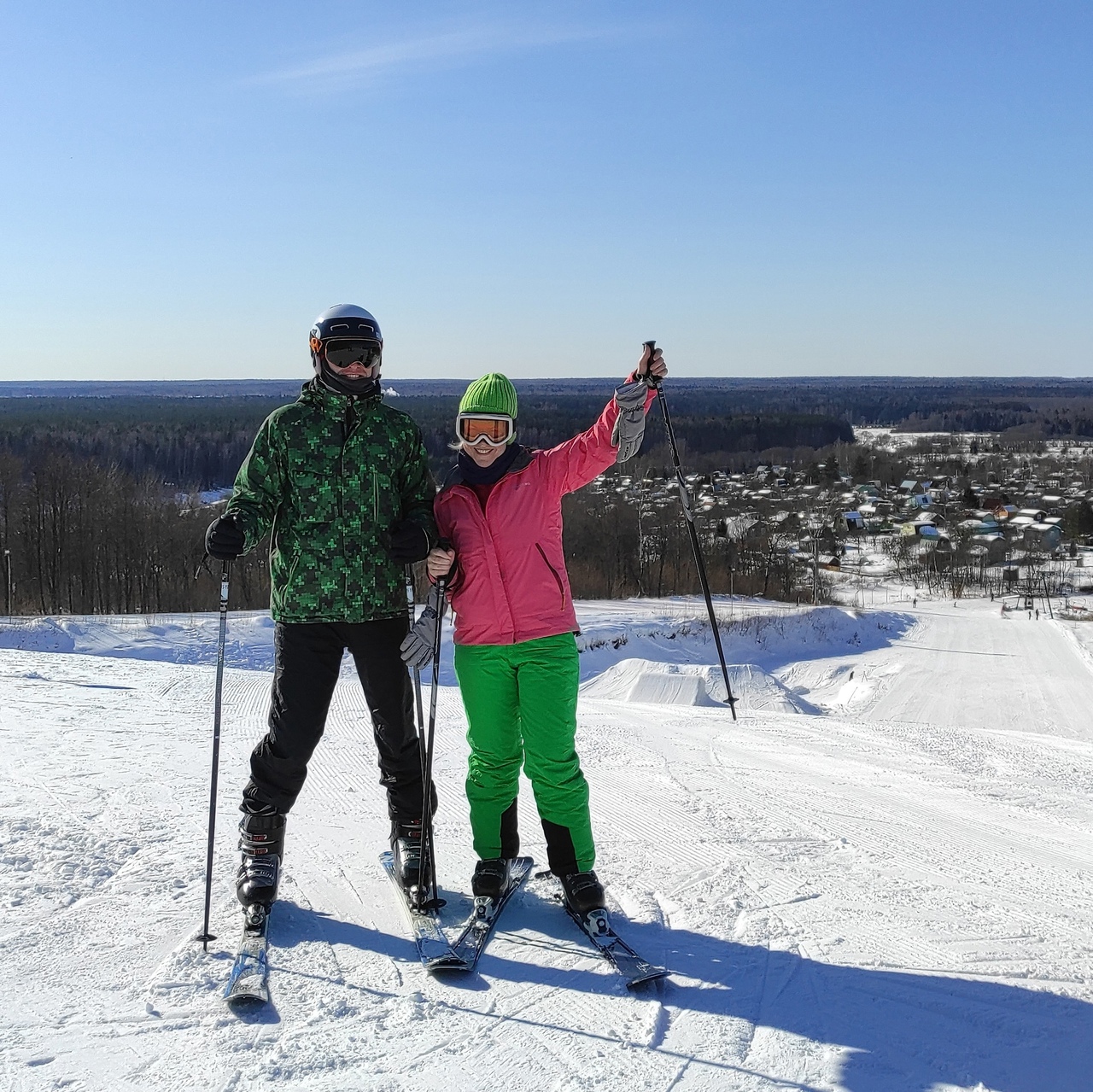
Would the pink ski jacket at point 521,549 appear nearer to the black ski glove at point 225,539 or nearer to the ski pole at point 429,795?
the ski pole at point 429,795

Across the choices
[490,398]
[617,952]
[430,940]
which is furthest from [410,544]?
[617,952]

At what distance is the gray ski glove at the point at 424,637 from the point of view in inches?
134

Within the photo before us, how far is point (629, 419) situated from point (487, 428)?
55 cm

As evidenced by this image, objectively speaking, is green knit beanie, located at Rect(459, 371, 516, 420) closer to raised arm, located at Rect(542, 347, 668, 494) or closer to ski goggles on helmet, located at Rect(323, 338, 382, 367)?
raised arm, located at Rect(542, 347, 668, 494)

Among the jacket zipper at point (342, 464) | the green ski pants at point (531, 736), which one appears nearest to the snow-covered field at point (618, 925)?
the green ski pants at point (531, 736)

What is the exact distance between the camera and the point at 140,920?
3418 millimetres

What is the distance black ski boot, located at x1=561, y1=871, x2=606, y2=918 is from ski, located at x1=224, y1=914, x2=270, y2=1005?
42.8 inches

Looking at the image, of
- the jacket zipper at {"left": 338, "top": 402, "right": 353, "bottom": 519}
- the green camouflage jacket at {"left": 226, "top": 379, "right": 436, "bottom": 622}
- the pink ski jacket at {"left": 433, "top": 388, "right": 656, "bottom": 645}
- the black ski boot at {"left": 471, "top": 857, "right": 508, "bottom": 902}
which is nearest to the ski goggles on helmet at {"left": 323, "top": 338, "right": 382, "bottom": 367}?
the green camouflage jacket at {"left": 226, "top": 379, "right": 436, "bottom": 622}

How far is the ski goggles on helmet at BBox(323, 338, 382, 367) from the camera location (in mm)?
3535

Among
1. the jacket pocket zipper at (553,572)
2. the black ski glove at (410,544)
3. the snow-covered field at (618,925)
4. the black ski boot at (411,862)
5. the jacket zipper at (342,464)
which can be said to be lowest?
A: the snow-covered field at (618,925)

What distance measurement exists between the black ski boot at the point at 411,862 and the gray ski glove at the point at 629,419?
1.70 metres

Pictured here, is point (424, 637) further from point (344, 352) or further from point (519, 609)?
point (344, 352)

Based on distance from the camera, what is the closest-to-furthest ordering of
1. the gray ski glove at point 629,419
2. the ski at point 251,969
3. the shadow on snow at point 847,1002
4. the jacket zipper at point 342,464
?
the shadow on snow at point 847,1002
the ski at point 251,969
the gray ski glove at point 629,419
the jacket zipper at point 342,464

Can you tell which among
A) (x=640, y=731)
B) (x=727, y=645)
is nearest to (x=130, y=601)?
(x=727, y=645)
